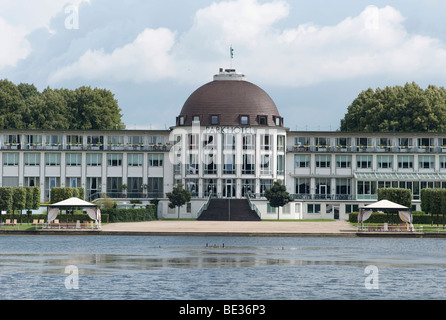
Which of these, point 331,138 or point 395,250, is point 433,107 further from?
point 395,250

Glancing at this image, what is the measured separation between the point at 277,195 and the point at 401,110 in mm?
31767

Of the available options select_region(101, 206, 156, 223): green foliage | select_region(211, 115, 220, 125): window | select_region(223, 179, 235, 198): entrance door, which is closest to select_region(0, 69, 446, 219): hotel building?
select_region(211, 115, 220, 125): window

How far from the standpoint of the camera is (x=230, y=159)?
12038 centimetres

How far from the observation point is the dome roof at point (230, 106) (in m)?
122

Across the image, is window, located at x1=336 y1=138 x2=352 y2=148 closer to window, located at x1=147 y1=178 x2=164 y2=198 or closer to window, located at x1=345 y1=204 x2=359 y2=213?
window, located at x1=345 y1=204 x2=359 y2=213

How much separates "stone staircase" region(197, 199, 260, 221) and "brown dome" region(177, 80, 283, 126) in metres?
11.6

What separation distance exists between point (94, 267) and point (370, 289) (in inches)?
713

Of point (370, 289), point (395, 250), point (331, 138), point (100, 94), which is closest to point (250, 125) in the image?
point (331, 138)

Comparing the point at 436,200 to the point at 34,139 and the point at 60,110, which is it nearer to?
the point at 34,139

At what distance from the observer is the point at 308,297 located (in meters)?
44.2

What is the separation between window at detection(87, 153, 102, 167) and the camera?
12375cm

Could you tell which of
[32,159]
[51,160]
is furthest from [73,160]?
[32,159]

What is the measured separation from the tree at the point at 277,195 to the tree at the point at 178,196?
10143mm

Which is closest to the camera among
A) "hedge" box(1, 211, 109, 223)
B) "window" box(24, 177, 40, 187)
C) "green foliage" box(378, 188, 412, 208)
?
"hedge" box(1, 211, 109, 223)
